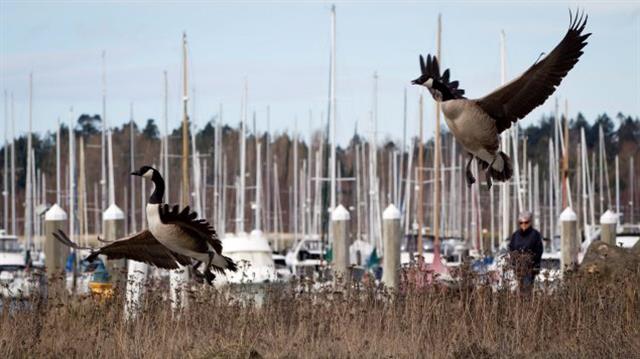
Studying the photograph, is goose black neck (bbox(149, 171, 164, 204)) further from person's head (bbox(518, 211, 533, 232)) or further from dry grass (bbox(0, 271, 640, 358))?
person's head (bbox(518, 211, 533, 232))

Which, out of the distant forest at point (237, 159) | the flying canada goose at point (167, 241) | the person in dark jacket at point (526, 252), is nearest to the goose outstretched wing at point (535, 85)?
the person in dark jacket at point (526, 252)

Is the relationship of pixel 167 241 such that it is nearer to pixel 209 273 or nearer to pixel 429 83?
pixel 209 273

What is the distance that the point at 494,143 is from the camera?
14.8 meters

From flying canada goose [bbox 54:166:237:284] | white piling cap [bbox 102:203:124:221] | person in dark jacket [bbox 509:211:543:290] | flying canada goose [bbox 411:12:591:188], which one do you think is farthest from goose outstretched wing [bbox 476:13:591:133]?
white piling cap [bbox 102:203:124:221]

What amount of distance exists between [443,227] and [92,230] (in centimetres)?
2214

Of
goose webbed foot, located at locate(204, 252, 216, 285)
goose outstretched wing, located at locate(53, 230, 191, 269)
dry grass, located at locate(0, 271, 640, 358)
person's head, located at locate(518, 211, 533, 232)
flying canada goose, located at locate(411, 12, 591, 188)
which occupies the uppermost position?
flying canada goose, located at locate(411, 12, 591, 188)

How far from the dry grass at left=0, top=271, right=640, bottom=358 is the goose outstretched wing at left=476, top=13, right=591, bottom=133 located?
2054 mm

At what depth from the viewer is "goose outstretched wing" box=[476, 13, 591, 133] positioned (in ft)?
47.6

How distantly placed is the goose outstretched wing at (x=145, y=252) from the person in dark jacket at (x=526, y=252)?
3.87 metres

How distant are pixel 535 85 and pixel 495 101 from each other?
19.9 inches

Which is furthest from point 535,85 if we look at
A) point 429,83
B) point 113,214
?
point 113,214

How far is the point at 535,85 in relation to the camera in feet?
49.2

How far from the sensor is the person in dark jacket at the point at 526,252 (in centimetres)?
1480

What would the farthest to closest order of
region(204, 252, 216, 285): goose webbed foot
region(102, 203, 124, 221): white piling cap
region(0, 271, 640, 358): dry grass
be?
region(102, 203, 124, 221): white piling cap < region(204, 252, 216, 285): goose webbed foot < region(0, 271, 640, 358): dry grass
